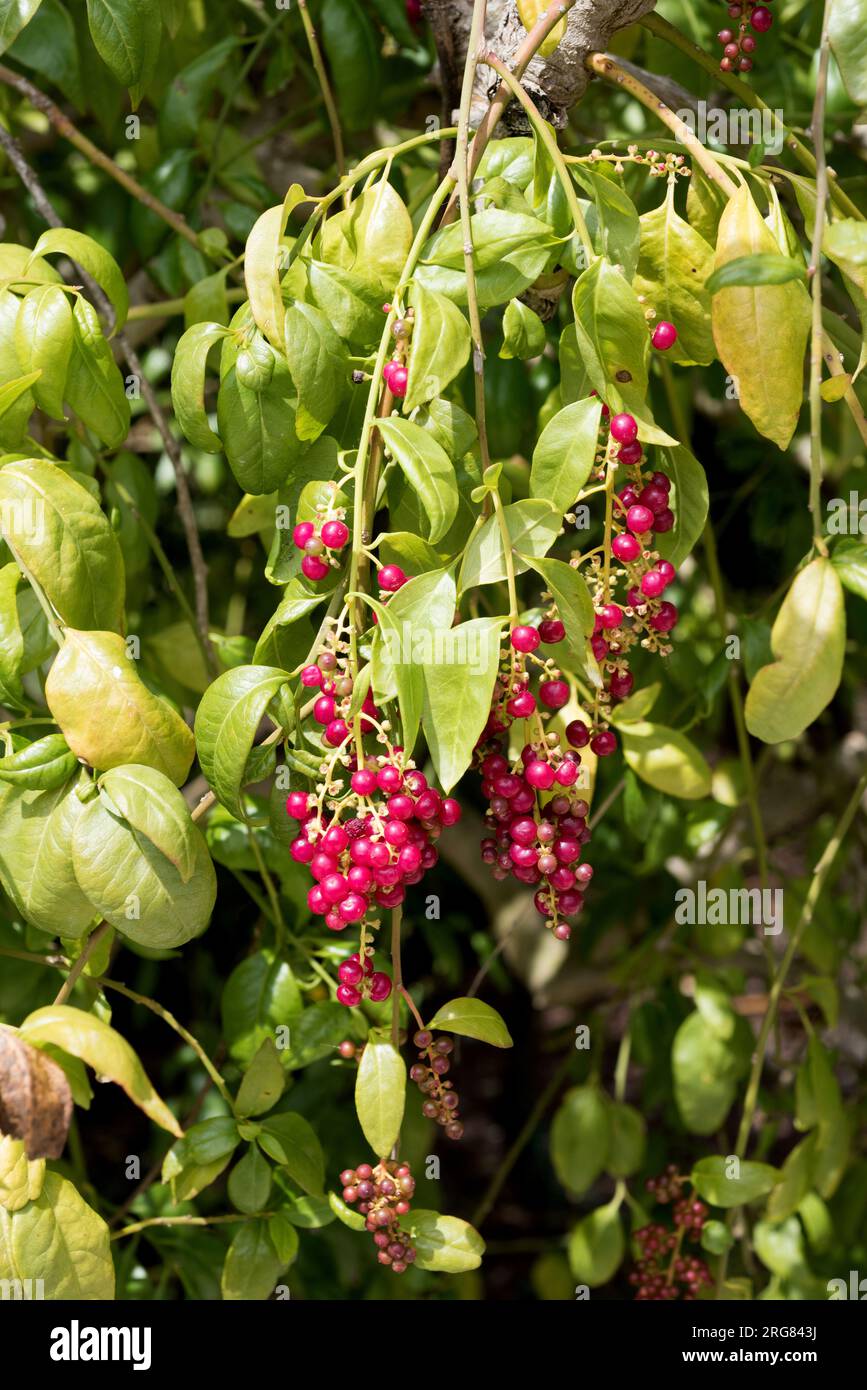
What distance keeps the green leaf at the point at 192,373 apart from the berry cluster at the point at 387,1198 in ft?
1.38

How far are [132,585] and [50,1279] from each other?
625 millimetres

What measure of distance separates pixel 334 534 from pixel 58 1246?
0.37 m

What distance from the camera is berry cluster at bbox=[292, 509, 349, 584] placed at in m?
0.63

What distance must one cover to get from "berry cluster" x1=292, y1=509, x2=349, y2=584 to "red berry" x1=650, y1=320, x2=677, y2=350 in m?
0.21

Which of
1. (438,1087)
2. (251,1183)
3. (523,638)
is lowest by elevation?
(251,1183)

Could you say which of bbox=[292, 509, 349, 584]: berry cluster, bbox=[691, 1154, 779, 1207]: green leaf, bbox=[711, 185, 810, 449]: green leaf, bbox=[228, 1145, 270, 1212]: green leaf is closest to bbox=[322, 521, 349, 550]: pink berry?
bbox=[292, 509, 349, 584]: berry cluster

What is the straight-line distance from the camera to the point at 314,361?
647mm

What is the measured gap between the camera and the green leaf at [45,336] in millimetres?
709

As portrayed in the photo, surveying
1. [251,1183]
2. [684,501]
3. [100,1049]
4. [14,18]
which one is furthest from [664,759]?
[14,18]

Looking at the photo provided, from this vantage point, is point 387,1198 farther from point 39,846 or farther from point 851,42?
point 851,42

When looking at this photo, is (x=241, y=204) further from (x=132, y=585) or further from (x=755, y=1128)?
(x=755, y=1128)

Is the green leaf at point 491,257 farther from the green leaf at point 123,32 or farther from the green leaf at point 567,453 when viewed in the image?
the green leaf at point 123,32

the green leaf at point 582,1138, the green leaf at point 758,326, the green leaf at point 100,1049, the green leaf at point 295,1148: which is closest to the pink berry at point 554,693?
the green leaf at point 758,326

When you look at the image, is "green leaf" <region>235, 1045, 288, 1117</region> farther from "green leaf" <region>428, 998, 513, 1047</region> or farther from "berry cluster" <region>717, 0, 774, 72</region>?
"berry cluster" <region>717, 0, 774, 72</region>
